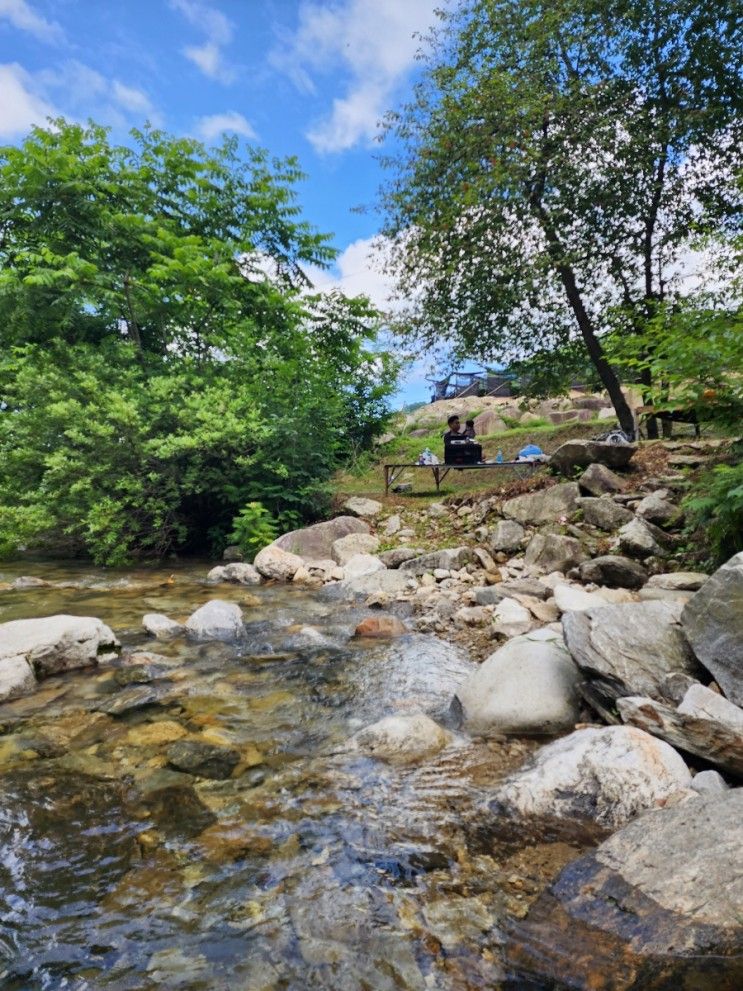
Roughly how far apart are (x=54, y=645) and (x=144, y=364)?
1018 cm

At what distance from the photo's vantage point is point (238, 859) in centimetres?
260

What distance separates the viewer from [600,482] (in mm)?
9133

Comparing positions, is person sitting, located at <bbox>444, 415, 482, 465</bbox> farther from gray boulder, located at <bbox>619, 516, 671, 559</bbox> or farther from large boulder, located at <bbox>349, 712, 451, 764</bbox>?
large boulder, located at <bbox>349, 712, 451, 764</bbox>

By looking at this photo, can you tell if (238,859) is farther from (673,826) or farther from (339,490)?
(339,490)

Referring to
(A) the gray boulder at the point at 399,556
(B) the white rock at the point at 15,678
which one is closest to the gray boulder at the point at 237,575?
(A) the gray boulder at the point at 399,556

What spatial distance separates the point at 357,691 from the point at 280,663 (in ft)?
3.72

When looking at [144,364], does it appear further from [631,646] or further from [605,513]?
[631,646]

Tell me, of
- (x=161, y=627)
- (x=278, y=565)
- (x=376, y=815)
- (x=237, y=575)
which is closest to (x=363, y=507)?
(x=278, y=565)

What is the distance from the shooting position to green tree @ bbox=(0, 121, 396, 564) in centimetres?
1148

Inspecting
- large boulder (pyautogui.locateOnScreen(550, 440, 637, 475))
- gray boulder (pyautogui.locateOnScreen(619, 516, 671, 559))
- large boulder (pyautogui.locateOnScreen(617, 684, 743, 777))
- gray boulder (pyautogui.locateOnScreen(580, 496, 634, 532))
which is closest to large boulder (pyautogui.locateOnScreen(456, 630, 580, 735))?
large boulder (pyautogui.locateOnScreen(617, 684, 743, 777))

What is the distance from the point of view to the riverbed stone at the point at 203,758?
11.4ft

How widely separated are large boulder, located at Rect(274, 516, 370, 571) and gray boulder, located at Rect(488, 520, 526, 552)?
134 inches

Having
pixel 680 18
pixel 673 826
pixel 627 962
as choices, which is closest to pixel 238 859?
pixel 627 962

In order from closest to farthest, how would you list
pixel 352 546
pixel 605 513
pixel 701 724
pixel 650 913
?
pixel 650 913
pixel 701 724
pixel 605 513
pixel 352 546
